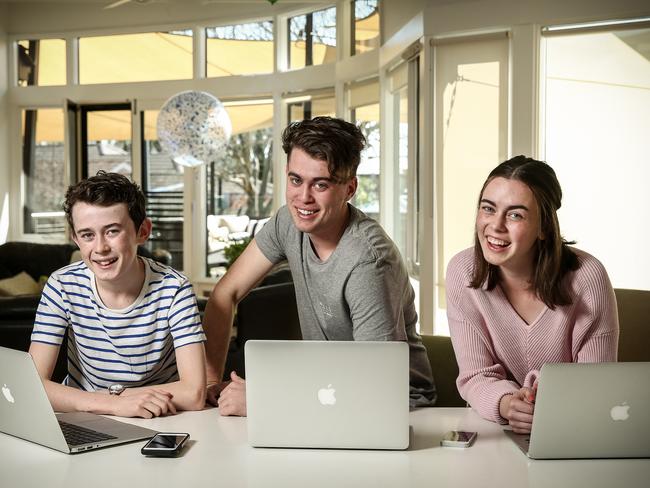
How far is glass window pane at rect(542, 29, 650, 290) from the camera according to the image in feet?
16.8

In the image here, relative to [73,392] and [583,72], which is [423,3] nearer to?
[583,72]

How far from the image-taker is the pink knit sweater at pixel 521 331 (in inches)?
82.9

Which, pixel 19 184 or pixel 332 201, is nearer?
pixel 332 201

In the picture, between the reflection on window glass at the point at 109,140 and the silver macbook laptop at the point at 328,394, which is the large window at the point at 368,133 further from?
the silver macbook laptop at the point at 328,394

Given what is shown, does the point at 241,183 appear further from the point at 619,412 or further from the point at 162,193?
the point at 619,412

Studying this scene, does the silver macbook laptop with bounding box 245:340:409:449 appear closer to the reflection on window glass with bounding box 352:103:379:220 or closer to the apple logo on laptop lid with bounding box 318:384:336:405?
the apple logo on laptop lid with bounding box 318:384:336:405

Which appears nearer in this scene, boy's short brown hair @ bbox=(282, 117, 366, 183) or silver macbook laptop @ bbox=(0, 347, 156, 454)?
silver macbook laptop @ bbox=(0, 347, 156, 454)

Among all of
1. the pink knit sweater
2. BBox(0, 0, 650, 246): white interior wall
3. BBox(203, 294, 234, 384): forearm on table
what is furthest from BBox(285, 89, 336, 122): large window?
the pink knit sweater

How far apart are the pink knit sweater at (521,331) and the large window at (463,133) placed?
341 cm

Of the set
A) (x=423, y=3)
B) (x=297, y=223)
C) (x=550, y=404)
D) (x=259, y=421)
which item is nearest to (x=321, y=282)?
(x=297, y=223)

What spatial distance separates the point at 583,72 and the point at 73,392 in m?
4.13

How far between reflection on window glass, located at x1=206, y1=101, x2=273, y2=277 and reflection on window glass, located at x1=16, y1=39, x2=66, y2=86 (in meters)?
2.45

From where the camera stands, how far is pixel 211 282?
9.65 meters

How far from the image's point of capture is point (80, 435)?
70.9 inches
